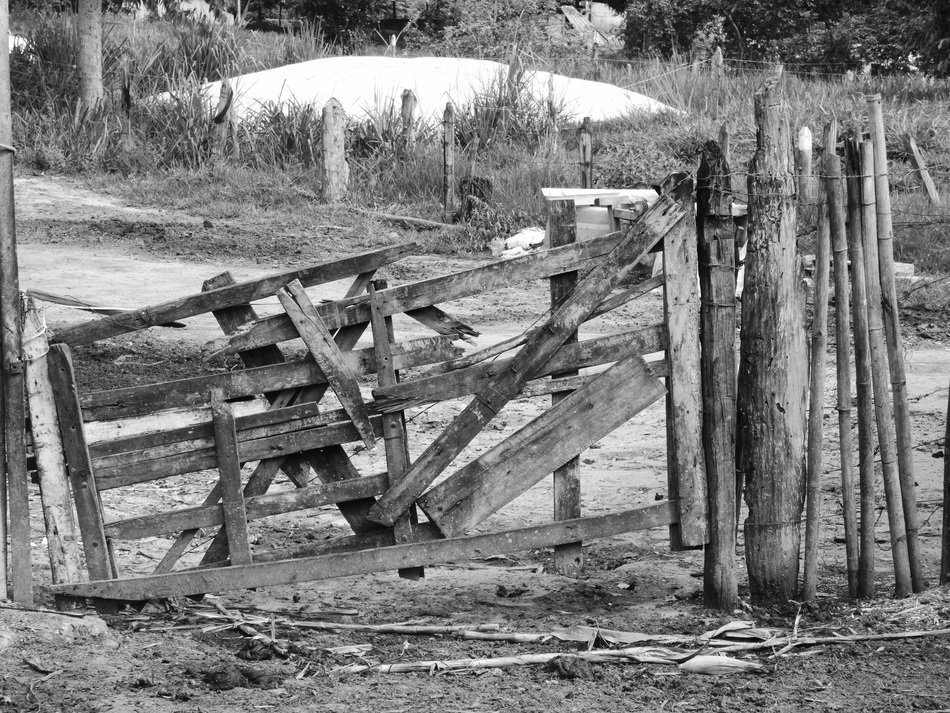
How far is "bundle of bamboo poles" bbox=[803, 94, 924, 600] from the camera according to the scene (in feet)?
14.1

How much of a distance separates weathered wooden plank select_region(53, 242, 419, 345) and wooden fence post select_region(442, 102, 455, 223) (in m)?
9.93

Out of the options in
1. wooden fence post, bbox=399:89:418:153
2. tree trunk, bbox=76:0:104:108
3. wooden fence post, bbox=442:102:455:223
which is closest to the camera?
wooden fence post, bbox=442:102:455:223

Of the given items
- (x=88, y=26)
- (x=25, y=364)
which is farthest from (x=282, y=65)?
(x=25, y=364)

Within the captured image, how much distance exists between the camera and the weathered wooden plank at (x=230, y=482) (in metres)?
4.07

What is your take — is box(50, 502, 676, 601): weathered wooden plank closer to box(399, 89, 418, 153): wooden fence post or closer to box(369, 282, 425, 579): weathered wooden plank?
box(369, 282, 425, 579): weathered wooden plank

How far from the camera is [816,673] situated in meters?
3.88

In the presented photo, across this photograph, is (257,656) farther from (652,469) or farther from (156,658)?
(652,469)

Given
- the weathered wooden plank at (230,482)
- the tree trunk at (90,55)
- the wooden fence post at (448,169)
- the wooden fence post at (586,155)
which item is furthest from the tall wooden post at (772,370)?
the tree trunk at (90,55)

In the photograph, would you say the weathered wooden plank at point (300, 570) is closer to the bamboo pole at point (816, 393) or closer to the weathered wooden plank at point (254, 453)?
the weathered wooden plank at point (254, 453)

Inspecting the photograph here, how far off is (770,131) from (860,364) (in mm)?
972

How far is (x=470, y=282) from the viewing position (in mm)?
4246

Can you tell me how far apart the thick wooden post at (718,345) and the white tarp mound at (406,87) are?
12824 mm

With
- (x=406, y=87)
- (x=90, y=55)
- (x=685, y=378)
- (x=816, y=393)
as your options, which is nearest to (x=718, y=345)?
(x=685, y=378)

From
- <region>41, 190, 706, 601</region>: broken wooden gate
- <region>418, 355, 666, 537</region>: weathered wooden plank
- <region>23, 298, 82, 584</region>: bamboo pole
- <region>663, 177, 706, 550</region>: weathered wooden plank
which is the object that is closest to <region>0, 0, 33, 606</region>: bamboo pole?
<region>23, 298, 82, 584</region>: bamboo pole
